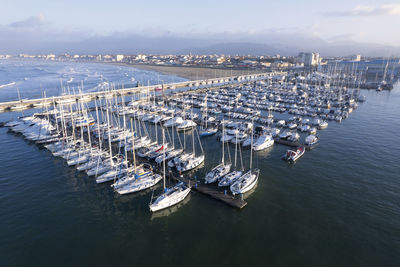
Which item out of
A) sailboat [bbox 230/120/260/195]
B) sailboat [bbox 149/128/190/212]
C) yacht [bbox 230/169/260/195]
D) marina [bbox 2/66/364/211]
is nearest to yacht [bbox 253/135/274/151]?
marina [bbox 2/66/364/211]

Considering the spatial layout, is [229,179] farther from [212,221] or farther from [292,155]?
[292,155]

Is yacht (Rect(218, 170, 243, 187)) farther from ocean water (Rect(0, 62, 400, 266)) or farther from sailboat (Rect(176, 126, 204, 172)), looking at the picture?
sailboat (Rect(176, 126, 204, 172))

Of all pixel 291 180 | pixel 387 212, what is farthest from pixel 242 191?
pixel 387 212

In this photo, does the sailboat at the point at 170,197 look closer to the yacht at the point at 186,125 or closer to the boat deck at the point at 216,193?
the boat deck at the point at 216,193

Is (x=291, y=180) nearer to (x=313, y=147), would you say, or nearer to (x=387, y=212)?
(x=387, y=212)

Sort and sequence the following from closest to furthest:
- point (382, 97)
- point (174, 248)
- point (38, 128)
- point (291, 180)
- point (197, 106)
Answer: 1. point (174, 248)
2. point (291, 180)
3. point (38, 128)
4. point (197, 106)
5. point (382, 97)

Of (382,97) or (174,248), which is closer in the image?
(174,248)
